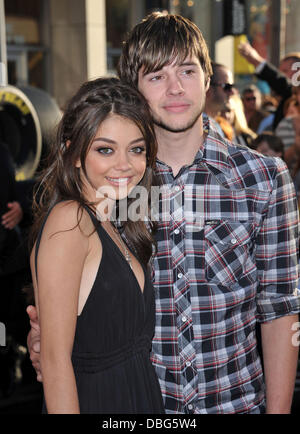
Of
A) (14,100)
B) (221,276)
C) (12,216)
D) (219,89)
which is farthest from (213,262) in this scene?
(14,100)

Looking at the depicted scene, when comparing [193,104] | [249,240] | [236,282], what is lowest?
[236,282]

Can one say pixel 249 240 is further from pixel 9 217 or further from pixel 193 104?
pixel 9 217

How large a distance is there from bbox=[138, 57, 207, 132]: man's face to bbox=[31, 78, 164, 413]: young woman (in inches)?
3.5

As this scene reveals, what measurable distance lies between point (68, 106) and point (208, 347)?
908 millimetres

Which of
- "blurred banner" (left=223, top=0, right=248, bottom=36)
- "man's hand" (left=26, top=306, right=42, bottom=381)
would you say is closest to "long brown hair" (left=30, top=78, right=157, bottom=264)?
"man's hand" (left=26, top=306, right=42, bottom=381)

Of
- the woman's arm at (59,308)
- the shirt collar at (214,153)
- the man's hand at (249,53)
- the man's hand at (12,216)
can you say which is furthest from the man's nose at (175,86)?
the man's hand at (249,53)

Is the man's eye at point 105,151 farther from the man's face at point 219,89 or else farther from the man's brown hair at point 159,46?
the man's face at point 219,89

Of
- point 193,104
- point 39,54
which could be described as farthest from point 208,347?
point 39,54

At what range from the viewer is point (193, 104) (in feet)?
6.40

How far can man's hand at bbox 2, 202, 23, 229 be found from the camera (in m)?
4.43

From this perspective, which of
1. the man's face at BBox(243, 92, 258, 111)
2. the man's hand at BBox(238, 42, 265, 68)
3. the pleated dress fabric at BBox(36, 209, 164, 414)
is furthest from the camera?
the man's face at BBox(243, 92, 258, 111)

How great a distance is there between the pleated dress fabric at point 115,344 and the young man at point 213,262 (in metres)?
0.10

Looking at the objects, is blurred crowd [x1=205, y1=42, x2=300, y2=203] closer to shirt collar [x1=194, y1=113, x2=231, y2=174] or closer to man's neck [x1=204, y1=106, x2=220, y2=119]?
man's neck [x1=204, y1=106, x2=220, y2=119]

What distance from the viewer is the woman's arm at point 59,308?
5.19 ft
